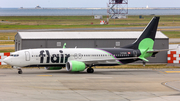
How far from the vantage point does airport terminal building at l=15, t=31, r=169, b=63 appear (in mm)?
47906

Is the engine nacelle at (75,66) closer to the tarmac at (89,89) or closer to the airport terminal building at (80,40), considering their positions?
the tarmac at (89,89)

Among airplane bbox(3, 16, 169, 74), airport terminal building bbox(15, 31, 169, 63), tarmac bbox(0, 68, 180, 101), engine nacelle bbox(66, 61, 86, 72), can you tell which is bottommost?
tarmac bbox(0, 68, 180, 101)

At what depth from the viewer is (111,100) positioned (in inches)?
884

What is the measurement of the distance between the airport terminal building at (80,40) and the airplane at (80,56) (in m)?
7.34

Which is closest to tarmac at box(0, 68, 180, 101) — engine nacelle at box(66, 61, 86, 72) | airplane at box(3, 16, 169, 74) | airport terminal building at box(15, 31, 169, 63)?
engine nacelle at box(66, 61, 86, 72)

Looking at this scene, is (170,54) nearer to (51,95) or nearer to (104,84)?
(104,84)

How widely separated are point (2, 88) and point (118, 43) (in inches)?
1038

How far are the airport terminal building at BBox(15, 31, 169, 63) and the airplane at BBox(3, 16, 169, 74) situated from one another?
734 centimetres

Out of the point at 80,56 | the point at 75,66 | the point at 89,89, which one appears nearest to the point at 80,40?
the point at 80,56

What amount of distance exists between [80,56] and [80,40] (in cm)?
956

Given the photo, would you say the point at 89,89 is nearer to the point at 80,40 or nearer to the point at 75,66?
the point at 75,66

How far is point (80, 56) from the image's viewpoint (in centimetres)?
3969

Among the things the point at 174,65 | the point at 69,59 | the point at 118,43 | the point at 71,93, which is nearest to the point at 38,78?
the point at 69,59

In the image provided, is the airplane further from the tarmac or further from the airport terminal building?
the airport terminal building
